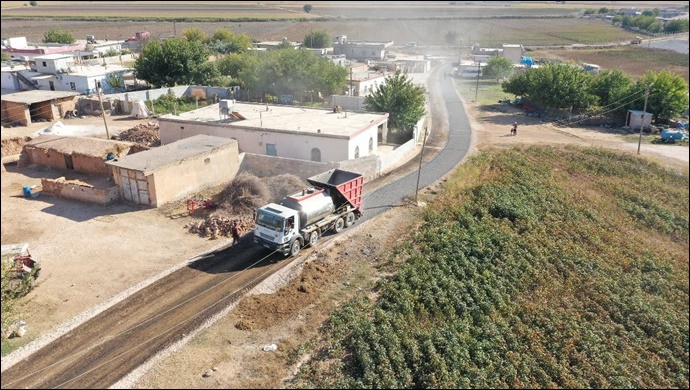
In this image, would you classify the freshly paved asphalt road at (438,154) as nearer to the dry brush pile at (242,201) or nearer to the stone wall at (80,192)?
the dry brush pile at (242,201)

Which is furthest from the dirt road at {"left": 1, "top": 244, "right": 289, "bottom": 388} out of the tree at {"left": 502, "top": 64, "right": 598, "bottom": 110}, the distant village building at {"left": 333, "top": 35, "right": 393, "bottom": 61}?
the distant village building at {"left": 333, "top": 35, "right": 393, "bottom": 61}

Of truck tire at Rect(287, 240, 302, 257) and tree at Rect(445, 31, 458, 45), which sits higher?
tree at Rect(445, 31, 458, 45)

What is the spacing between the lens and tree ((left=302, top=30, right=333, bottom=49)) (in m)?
106

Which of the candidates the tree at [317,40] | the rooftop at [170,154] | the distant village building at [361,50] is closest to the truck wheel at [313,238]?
the rooftop at [170,154]

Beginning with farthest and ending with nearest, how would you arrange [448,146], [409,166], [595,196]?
[448,146] < [409,166] < [595,196]

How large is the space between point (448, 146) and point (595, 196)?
1401cm

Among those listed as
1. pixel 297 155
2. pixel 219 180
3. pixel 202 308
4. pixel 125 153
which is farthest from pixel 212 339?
pixel 125 153

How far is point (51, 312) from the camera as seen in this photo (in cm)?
1756

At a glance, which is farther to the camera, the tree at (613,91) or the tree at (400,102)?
the tree at (613,91)

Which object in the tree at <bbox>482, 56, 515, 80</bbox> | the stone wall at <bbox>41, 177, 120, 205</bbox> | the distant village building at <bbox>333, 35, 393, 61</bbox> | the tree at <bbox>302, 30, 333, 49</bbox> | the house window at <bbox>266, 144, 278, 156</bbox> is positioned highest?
the tree at <bbox>302, 30, 333, 49</bbox>

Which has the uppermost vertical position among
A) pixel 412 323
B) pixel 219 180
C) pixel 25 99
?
pixel 25 99

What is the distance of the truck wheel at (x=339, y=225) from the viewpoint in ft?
80.0

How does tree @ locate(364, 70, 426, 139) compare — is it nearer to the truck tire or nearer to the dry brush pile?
the dry brush pile

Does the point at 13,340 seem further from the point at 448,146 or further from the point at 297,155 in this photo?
the point at 448,146
